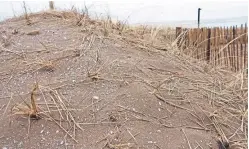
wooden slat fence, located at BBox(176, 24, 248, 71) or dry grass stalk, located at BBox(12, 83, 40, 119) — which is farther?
wooden slat fence, located at BBox(176, 24, 248, 71)

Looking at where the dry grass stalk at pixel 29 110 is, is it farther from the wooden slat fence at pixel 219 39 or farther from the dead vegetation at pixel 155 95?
the wooden slat fence at pixel 219 39

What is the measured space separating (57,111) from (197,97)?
43.6 inches

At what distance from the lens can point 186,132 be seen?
2414 millimetres

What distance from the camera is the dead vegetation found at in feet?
7.68

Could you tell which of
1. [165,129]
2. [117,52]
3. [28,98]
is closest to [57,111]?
[28,98]

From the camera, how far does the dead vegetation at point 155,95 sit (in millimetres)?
2342

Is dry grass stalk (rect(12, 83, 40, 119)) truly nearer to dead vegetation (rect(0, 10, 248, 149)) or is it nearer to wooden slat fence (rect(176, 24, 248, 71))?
dead vegetation (rect(0, 10, 248, 149))

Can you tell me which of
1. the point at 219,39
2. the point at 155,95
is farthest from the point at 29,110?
the point at 219,39

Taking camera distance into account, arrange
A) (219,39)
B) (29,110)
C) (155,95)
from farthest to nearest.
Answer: (219,39) < (155,95) < (29,110)

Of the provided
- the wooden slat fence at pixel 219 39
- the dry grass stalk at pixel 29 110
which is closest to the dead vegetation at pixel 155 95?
the dry grass stalk at pixel 29 110

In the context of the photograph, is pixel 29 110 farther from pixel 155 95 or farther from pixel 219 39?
pixel 219 39

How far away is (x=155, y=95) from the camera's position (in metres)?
2.70

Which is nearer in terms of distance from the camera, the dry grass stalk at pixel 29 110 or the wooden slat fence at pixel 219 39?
the dry grass stalk at pixel 29 110

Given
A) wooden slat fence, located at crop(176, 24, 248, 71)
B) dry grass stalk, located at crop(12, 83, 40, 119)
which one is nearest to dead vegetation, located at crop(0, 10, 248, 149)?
dry grass stalk, located at crop(12, 83, 40, 119)
